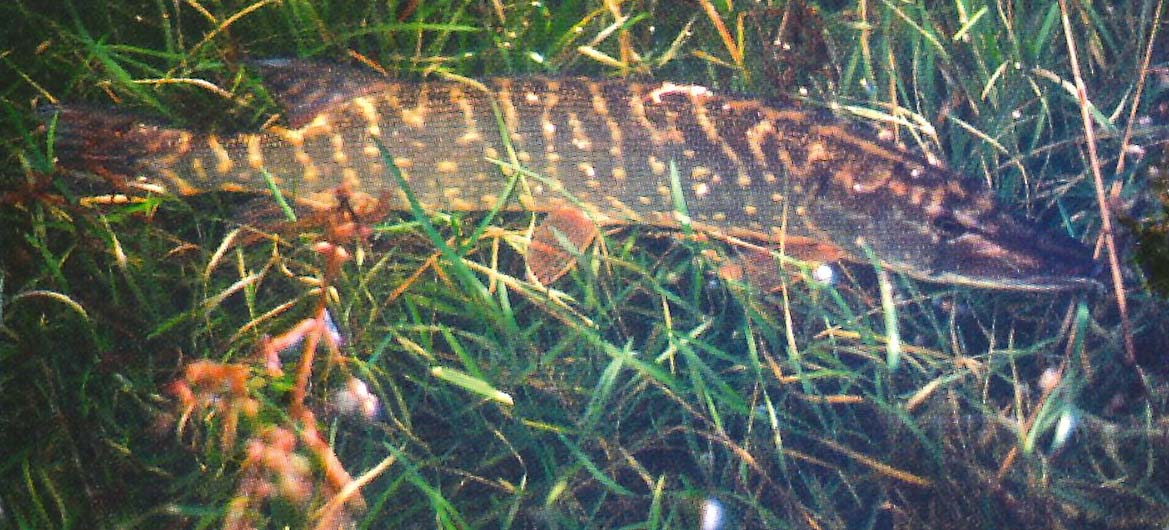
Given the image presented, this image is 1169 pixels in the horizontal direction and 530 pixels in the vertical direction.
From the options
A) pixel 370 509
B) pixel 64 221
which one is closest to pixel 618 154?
pixel 370 509

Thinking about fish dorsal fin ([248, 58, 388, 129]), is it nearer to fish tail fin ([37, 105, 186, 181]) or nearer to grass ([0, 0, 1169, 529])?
grass ([0, 0, 1169, 529])

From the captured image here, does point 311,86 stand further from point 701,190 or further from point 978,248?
point 978,248

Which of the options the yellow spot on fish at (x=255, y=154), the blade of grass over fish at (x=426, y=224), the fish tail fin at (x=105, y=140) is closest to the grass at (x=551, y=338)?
the blade of grass over fish at (x=426, y=224)

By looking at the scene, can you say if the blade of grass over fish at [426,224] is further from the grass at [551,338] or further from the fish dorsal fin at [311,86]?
the fish dorsal fin at [311,86]

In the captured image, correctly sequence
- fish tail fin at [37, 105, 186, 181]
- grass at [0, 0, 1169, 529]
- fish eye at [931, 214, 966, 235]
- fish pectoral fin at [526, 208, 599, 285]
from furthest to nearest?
1. fish eye at [931, 214, 966, 235]
2. fish pectoral fin at [526, 208, 599, 285]
3. fish tail fin at [37, 105, 186, 181]
4. grass at [0, 0, 1169, 529]

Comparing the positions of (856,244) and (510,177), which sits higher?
(510,177)

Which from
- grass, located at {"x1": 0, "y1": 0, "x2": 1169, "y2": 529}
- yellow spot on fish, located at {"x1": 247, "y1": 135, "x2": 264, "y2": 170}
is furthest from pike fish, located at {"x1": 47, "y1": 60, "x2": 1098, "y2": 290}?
grass, located at {"x1": 0, "y1": 0, "x2": 1169, "y2": 529}

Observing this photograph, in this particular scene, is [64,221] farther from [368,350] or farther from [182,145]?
[368,350]

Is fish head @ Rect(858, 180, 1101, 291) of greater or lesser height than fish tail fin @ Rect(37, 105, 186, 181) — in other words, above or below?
below
